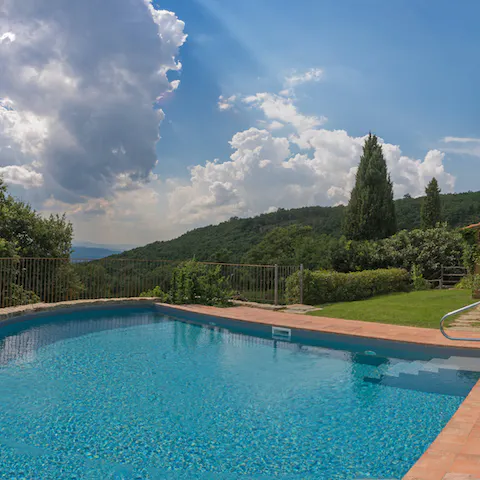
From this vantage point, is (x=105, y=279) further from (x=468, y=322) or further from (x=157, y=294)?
(x=468, y=322)

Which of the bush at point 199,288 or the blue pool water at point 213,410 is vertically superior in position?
the bush at point 199,288

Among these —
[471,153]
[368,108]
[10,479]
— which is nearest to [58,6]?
[368,108]

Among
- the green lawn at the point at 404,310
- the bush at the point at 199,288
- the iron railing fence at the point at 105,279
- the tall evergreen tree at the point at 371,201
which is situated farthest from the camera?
the tall evergreen tree at the point at 371,201

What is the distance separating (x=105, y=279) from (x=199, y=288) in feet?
8.83

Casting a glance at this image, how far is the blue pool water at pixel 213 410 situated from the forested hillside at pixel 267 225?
21.2 metres

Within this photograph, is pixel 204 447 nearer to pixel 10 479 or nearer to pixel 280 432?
pixel 280 432

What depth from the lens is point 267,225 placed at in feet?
123

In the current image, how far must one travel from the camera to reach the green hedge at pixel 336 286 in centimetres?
1120

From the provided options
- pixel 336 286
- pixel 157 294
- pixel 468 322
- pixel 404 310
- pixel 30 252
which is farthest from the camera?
pixel 157 294

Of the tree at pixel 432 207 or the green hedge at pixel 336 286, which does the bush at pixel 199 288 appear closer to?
the green hedge at pixel 336 286

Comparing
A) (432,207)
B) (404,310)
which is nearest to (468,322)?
(404,310)

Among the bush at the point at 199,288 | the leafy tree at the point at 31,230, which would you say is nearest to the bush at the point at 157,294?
the bush at the point at 199,288

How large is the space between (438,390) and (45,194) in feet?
42.8

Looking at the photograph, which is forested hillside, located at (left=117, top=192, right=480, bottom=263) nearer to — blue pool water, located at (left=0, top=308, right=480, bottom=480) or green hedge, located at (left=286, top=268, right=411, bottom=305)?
green hedge, located at (left=286, top=268, right=411, bottom=305)
